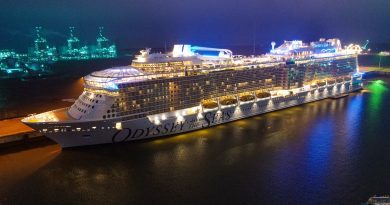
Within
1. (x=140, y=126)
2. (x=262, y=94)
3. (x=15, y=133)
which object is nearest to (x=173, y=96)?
(x=140, y=126)

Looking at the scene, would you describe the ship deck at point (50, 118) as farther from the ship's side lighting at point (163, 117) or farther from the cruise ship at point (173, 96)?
the ship's side lighting at point (163, 117)

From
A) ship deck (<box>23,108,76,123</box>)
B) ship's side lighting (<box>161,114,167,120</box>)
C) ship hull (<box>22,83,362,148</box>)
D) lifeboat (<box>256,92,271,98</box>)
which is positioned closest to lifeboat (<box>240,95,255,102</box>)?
ship hull (<box>22,83,362,148</box>)

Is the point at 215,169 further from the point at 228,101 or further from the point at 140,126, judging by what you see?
the point at 228,101

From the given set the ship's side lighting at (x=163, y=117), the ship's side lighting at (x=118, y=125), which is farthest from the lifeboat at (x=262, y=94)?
the ship's side lighting at (x=118, y=125)

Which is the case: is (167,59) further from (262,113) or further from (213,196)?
(213,196)

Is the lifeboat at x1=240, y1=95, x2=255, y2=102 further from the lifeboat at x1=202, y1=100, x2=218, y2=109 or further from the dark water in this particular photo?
the lifeboat at x1=202, y1=100, x2=218, y2=109

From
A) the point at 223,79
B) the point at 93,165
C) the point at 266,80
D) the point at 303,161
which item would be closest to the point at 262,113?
the point at 266,80
